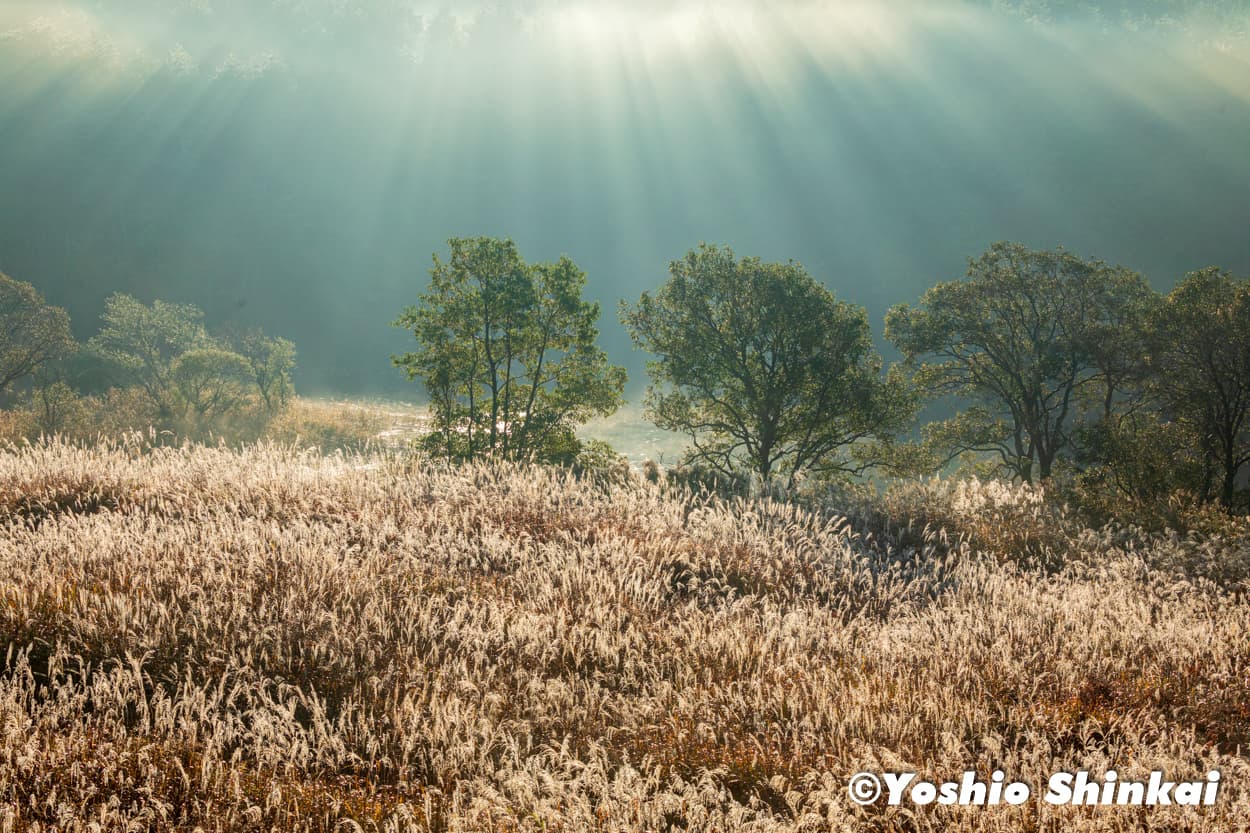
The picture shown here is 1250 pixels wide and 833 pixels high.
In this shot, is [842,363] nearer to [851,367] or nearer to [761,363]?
[851,367]

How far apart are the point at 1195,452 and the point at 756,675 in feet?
70.8

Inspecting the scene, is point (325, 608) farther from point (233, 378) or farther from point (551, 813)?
point (233, 378)

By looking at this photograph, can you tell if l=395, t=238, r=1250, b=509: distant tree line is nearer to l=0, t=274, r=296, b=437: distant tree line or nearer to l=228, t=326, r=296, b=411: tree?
l=0, t=274, r=296, b=437: distant tree line

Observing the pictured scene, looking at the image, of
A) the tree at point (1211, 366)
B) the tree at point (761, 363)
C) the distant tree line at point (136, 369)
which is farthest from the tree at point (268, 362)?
the tree at point (1211, 366)

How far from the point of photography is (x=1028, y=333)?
1073 inches

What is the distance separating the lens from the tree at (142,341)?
166ft

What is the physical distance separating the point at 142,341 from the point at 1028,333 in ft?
195

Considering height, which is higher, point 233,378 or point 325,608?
point 233,378

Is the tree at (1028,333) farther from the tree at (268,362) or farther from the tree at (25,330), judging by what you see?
the tree at (268,362)

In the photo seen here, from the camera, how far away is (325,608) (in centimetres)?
614

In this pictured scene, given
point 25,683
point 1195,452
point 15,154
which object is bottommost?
point 25,683

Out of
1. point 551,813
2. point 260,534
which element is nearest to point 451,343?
point 260,534

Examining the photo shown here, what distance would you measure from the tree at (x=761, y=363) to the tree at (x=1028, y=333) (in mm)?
5212

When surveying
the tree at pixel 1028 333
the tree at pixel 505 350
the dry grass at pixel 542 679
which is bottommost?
the dry grass at pixel 542 679
